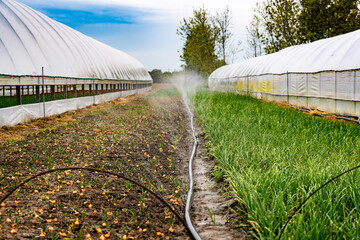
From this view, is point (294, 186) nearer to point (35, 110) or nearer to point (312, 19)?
point (35, 110)

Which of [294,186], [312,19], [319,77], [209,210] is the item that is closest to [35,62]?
[209,210]

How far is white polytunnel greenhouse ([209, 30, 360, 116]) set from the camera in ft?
30.0

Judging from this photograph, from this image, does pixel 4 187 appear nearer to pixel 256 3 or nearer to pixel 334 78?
pixel 334 78

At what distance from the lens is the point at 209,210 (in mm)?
3191

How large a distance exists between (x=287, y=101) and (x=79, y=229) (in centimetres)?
1175

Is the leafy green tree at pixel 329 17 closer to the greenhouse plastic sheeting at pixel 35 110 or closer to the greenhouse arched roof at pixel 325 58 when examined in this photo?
the greenhouse arched roof at pixel 325 58

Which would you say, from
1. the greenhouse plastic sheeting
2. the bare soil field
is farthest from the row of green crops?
the greenhouse plastic sheeting

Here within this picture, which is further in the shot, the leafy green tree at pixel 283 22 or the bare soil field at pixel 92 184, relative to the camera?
the leafy green tree at pixel 283 22

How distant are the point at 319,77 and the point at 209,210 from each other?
29.0 feet

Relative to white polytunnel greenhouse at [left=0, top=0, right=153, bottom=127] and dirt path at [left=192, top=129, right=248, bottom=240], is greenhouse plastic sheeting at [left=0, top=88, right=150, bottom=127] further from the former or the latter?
dirt path at [left=192, top=129, right=248, bottom=240]

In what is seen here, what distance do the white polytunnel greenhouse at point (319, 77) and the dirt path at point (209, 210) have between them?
6.02 meters

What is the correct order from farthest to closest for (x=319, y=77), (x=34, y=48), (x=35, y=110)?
(x=319, y=77) < (x=34, y=48) < (x=35, y=110)

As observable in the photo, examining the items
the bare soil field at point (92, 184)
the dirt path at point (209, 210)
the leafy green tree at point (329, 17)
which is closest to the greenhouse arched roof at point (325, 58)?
the bare soil field at point (92, 184)

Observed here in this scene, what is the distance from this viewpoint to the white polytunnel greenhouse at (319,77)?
916 cm
